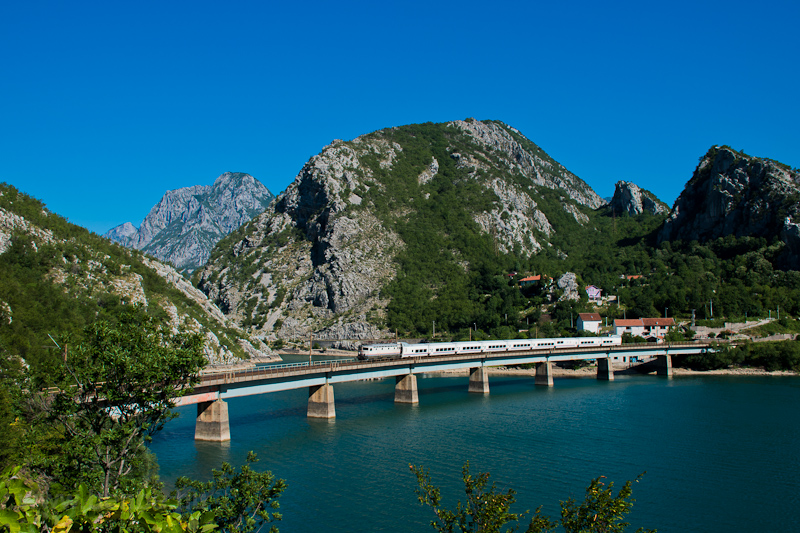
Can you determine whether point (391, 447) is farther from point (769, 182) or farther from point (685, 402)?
point (769, 182)

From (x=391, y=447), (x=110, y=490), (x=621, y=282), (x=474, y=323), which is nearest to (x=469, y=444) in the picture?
(x=391, y=447)

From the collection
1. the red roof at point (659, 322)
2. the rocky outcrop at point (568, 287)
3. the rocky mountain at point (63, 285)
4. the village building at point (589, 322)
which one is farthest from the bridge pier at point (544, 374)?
the rocky outcrop at point (568, 287)

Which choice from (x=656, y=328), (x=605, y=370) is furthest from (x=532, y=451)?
(x=656, y=328)

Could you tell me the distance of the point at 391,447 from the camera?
4759 centimetres

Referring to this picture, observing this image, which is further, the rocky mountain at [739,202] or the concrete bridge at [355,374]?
the rocky mountain at [739,202]

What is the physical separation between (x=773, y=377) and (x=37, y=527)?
105387 millimetres

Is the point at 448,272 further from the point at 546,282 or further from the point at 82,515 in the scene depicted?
the point at 82,515

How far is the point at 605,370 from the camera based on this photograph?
96250 millimetres

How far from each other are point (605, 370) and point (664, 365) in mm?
11629

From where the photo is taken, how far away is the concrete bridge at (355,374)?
5041cm

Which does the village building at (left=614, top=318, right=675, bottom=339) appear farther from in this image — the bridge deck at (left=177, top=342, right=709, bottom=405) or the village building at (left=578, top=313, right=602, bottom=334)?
the bridge deck at (left=177, top=342, right=709, bottom=405)

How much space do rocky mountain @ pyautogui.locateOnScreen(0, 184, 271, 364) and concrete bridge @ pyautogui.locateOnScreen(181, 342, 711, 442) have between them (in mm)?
16034

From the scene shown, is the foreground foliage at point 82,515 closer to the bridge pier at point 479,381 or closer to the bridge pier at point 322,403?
the bridge pier at point 322,403

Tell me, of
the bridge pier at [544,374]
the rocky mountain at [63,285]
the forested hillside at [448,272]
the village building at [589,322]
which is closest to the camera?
the rocky mountain at [63,285]
